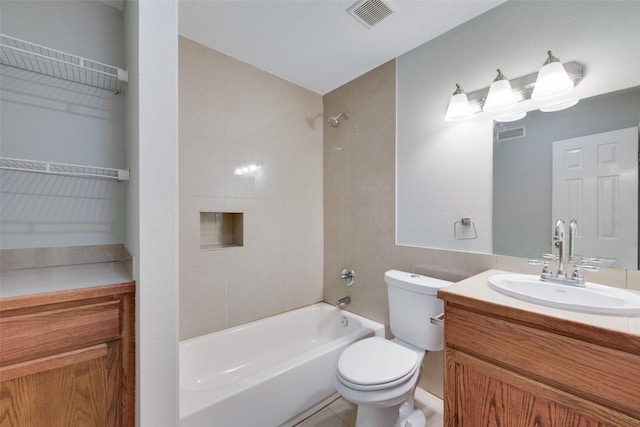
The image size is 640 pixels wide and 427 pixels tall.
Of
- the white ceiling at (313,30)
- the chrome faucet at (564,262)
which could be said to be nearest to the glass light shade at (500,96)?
the white ceiling at (313,30)

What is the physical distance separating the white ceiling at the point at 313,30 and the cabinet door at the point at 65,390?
5.74 feet

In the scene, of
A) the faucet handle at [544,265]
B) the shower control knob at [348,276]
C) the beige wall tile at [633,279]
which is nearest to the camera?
the beige wall tile at [633,279]

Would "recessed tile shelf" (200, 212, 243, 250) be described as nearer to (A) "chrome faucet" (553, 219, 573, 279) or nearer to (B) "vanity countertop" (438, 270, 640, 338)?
(B) "vanity countertop" (438, 270, 640, 338)

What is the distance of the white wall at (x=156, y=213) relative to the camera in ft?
2.89

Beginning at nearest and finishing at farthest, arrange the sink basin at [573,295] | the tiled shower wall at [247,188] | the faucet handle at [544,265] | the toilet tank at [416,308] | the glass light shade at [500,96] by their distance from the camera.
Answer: the sink basin at [573,295] → the faucet handle at [544,265] → the glass light shade at [500,96] → the toilet tank at [416,308] → the tiled shower wall at [247,188]

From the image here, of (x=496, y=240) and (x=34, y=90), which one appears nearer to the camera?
(x=34, y=90)

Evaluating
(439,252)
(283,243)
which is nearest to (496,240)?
(439,252)

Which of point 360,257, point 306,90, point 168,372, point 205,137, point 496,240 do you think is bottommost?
point 168,372

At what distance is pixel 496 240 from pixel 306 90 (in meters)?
1.93

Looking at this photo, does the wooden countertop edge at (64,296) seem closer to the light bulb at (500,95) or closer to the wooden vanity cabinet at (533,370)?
the wooden vanity cabinet at (533,370)

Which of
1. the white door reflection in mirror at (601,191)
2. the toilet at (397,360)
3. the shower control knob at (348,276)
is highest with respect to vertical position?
the white door reflection in mirror at (601,191)

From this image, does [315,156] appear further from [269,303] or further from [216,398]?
[216,398]

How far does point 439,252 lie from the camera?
168 centimetres

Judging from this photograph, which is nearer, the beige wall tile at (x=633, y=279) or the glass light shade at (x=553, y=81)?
the beige wall tile at (x=633, y=279)
